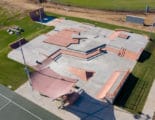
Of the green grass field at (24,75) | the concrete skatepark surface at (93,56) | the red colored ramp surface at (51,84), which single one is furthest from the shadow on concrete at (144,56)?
the red colored ramp surface at (51,84)

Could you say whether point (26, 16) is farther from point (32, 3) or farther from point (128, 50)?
point (128, 50)

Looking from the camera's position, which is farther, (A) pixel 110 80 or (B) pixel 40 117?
(A) pixel 110 80

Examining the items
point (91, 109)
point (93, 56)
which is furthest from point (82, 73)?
point (91, 109)

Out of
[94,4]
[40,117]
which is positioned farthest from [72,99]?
[94,4]

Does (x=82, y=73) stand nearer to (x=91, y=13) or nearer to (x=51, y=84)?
(x=51, y=84)

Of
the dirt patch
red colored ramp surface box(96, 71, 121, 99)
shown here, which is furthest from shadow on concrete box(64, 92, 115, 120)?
the dirt patch

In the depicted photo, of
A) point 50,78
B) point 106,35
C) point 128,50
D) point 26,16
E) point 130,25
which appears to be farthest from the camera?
point 26,16
